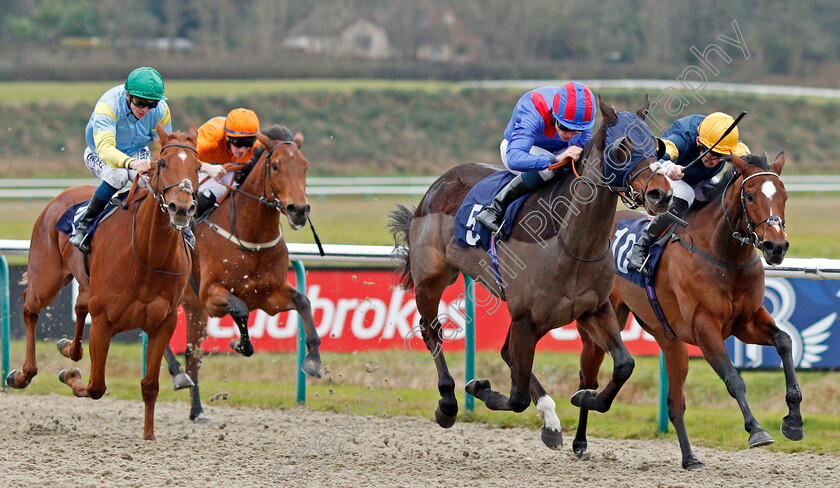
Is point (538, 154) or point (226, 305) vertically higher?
point (538, 154)

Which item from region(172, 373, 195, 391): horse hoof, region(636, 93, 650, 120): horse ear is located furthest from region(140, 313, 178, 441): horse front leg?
region(636, 93, 650, 120): horse ear

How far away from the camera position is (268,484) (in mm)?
4883

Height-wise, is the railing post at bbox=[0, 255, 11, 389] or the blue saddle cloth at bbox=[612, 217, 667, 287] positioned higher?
the blue saddle cloth at bbox=[612, 217, 667, 287]

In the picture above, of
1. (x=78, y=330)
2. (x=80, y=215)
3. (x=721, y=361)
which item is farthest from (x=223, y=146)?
(x=721, y=361)

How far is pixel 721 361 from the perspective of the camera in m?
5.14

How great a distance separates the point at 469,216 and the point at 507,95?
27.7 m

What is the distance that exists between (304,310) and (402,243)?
2.84 ft

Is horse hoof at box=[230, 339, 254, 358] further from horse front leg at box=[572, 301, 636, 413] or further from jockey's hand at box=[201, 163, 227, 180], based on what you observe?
horse front leg at box=[572, 301, 636, 413]

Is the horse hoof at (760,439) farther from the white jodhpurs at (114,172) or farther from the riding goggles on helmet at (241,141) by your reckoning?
the white jodhpurs at (114,172)

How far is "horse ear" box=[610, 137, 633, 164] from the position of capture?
435 cm

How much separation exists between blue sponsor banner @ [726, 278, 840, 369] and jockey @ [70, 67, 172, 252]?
4.10 m

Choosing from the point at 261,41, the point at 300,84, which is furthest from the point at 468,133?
the point at 261,41

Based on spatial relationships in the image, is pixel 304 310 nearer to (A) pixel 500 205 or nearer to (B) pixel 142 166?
(B) pixel 142 166

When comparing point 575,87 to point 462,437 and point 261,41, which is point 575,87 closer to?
point 462,437
